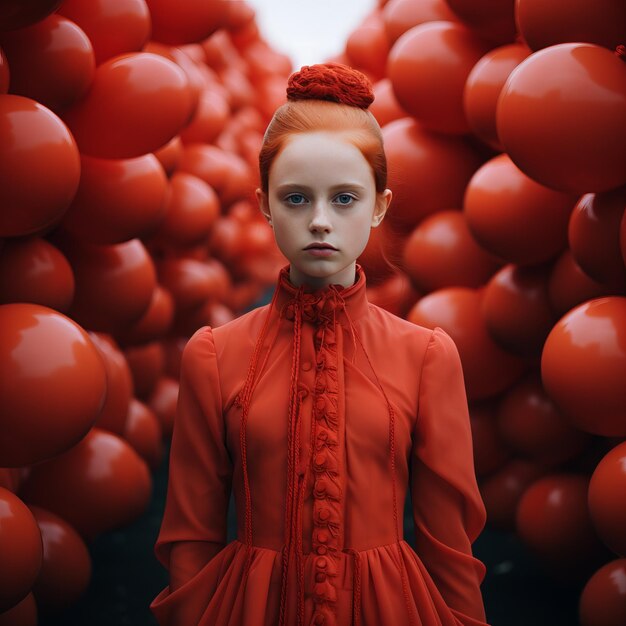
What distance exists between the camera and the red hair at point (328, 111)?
1.39m

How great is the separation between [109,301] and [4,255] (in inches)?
18.3

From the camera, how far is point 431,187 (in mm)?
2912

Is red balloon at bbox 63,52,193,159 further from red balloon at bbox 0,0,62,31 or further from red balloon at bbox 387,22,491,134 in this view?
red balloon at bbox 387,22,491,134

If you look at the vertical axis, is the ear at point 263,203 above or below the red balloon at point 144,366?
above

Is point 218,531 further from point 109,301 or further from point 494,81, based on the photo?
point 494,81

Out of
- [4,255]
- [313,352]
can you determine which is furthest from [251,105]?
[313,352]

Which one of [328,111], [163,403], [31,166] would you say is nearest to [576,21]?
[328,111]

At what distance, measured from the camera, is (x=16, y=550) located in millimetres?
1694

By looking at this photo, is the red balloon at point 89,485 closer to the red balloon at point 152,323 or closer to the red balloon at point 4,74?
the red balloon at point 152,323

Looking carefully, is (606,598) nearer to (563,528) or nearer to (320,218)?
(563,528)

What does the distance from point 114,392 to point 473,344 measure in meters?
1.09

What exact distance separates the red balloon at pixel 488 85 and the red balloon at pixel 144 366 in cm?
153

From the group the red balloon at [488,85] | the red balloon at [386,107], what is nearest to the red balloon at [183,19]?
the red balloon at [386,107]

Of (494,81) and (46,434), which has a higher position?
(494,81)
